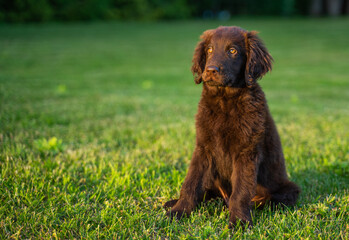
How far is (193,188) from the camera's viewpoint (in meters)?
2.92

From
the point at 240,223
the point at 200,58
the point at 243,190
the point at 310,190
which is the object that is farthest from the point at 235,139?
the point at 310,190

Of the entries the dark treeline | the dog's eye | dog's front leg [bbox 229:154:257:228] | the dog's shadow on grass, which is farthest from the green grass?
the dark treeline

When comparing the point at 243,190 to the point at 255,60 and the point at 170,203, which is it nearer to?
the point at 170,203

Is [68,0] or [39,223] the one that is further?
[68,0]

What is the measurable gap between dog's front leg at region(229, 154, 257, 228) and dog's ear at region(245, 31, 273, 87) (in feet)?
2.28

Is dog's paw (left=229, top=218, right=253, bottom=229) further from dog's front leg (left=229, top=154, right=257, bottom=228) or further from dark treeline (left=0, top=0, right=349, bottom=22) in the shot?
dark treeline (left=0, top=0, right=349, bottom=22)

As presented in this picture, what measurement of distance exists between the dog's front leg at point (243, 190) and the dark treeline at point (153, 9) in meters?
36.7

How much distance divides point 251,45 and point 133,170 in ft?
5.98

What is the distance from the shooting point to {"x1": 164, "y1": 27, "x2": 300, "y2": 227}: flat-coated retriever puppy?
110 inches

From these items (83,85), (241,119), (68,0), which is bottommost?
(83,85)

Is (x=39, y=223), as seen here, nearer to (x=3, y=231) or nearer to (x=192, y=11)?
(x=3, y=231)

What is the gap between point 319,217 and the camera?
2.90m

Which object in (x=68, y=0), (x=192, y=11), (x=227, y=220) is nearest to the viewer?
(x=227, y=220)

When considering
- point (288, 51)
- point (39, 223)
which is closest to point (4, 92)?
point (39, 223)
